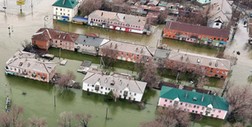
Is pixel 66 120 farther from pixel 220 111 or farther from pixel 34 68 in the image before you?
pixel 220 111

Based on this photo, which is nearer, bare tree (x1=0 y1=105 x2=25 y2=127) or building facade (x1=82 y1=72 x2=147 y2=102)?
bare tree (x1=0 y1=105 x2=25 y2=127)

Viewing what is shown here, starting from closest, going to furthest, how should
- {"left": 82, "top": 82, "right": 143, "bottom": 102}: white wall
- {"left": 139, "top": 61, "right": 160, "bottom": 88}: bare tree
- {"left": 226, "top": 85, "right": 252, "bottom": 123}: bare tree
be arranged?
{"left": 226, "top": 85, "right": 252, "bottom": 123}: bare tree < {"left": 82, "top": 82, "right": 143, "bottom": 102}: white wall < {"left": 139, "top": 61, "right": 160, "bottom": 88}: bare tree

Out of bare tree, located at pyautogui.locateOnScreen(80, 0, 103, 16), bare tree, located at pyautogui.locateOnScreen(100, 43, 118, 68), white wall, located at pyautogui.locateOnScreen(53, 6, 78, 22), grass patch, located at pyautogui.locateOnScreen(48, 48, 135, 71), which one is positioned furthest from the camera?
bare tree, located at pyautogui.locateOnScreen(80, 0, 103, 16)

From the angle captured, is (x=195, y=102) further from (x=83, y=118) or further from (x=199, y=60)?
(x=83, y=118)

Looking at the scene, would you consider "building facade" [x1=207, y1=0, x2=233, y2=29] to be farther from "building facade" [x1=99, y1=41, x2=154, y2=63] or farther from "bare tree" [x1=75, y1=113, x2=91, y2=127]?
"bare tree" [x1=75, y1=113, x2=91, y2=127]

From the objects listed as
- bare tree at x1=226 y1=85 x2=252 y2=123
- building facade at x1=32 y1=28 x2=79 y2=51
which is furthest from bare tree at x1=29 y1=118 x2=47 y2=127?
bare tree at x1=226 y1=85 x2=252 y2=123

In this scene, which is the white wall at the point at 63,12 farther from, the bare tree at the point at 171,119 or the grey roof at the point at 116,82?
the bare tree at the point at 171,119

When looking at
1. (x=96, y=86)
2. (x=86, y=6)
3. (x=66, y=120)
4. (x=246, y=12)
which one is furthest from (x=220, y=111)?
(x=246, y=12)
